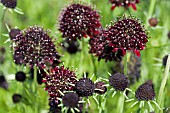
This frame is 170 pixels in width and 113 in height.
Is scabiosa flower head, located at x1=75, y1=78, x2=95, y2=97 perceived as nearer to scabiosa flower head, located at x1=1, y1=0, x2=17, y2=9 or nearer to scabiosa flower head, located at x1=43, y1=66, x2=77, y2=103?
scabiosa flower head, located at x1=43, y1=66, x2=77, y2=103

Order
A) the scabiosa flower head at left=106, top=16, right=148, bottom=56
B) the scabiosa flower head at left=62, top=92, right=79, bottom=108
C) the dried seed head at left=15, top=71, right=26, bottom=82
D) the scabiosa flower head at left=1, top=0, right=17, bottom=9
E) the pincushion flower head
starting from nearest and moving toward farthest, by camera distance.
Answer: the scabiosa flower head at left=62, top=92, right=79, bottom=108 → the scabiosa flower head at left=106, top=16, right=148, bottom=56 → the pincushion flower head → the dried seed head at left=15, top=71, right=26, bottom=82 → the scabiosa flower head at left=1, top=0, right=17, bottom=9

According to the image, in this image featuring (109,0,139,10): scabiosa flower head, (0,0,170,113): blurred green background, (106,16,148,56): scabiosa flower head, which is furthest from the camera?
(0,0,170,113): blurred green background

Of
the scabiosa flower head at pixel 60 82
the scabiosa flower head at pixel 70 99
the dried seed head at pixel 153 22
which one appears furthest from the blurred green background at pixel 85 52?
the scabiosa flower head at pixel 70 99

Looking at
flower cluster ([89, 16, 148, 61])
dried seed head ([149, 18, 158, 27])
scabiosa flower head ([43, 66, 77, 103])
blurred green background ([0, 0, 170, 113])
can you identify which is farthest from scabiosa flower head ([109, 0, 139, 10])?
scabiosa flower head ([43, 66, 77, 103])

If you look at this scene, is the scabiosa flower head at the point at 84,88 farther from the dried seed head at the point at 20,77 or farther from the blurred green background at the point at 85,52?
the dried seed head at the point at 20,77

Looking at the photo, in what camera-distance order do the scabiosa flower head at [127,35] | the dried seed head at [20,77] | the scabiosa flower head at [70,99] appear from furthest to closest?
the dried seed head at [20,77]
the scabiosa flower head at [127,35]
the scabiosa flower head at [70,99]
